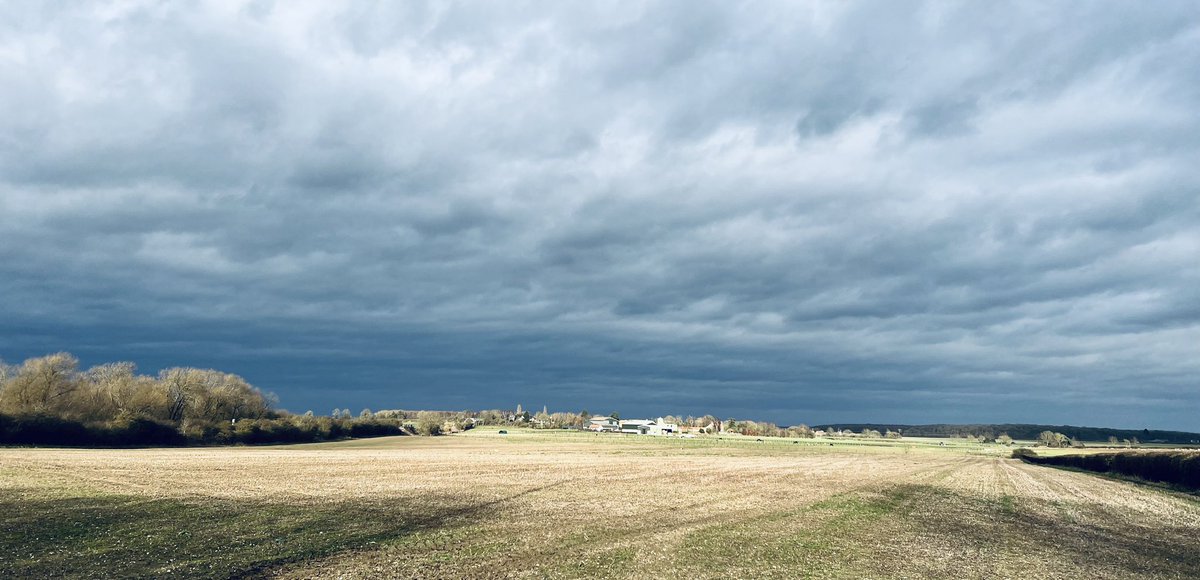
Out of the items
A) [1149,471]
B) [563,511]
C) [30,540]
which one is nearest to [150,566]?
[30,540]

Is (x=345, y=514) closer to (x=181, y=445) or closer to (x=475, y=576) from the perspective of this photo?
(x=475, y=576)

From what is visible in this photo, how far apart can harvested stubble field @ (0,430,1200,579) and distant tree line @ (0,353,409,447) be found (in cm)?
6156

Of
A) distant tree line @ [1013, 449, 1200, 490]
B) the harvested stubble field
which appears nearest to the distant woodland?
the harvested stubble field

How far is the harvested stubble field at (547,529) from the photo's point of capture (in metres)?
20.3

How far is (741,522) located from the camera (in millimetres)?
30625

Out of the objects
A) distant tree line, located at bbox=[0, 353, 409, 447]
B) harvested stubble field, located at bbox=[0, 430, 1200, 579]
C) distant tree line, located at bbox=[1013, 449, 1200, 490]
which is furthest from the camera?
distant tree line, located at bbox=[0, 353, 409, 447]

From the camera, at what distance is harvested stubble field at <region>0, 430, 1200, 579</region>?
66.5 feet

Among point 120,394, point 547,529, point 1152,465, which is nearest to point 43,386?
point 120,394

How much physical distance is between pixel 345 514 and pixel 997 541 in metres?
Result: 28.4

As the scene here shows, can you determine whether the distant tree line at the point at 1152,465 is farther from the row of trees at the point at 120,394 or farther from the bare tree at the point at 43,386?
the bare tree at the point at 43,386

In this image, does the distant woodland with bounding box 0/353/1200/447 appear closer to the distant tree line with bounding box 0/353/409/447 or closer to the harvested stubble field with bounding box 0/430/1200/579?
the distant tree line with bounding box 0/353/409/447

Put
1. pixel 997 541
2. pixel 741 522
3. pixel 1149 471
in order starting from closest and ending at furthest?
1. pixel 997 541
2. pixel 741 522
3. pixel 1149 471

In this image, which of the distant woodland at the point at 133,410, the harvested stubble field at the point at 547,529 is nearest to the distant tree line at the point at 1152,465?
the harvested stubble field at the point at 547,529

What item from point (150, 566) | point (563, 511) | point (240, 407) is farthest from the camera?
point (240, 407)
